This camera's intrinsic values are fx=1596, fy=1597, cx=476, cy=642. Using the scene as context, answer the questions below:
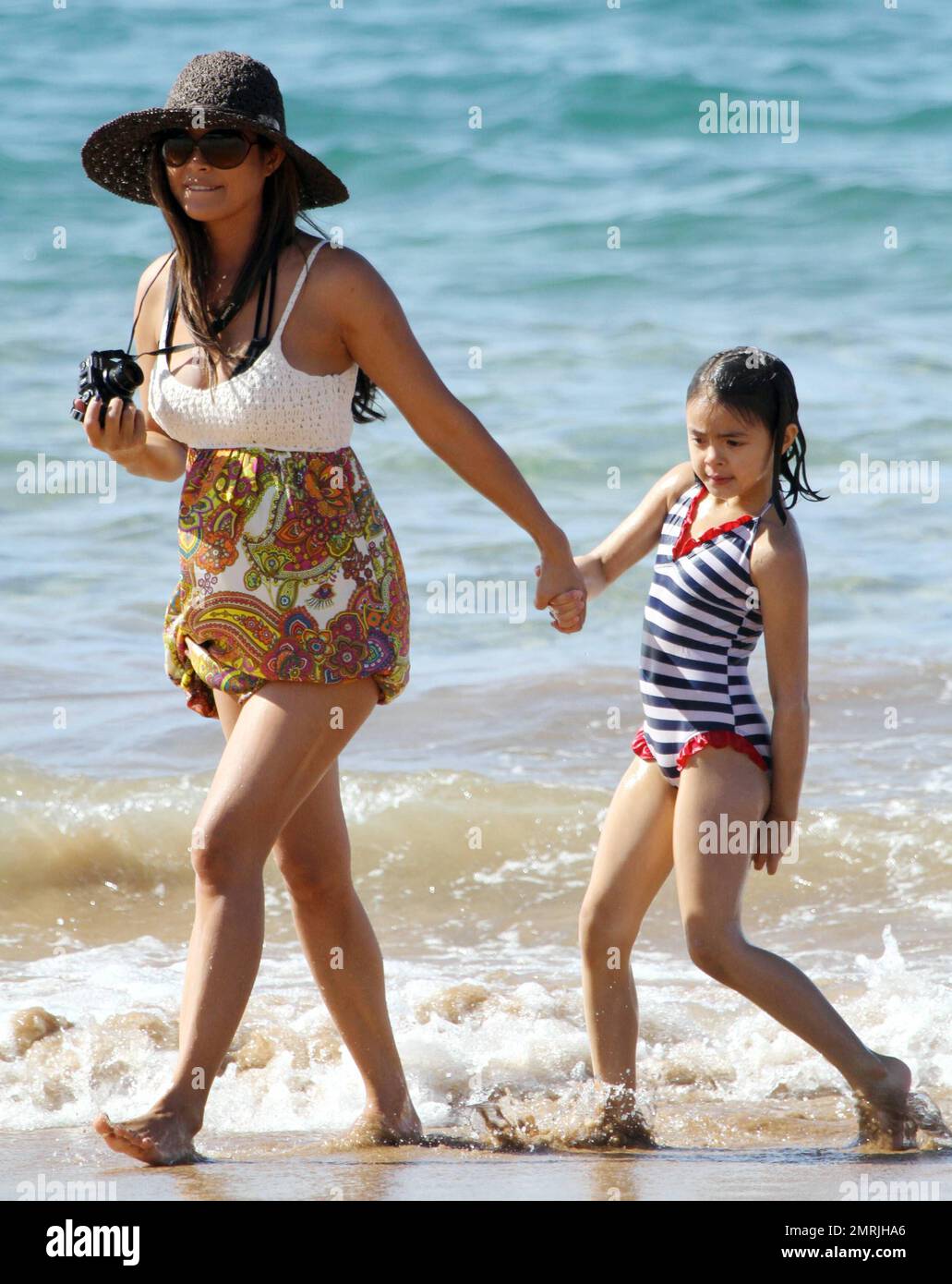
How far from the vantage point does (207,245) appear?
3.03 metres

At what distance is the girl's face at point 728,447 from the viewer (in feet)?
10.4

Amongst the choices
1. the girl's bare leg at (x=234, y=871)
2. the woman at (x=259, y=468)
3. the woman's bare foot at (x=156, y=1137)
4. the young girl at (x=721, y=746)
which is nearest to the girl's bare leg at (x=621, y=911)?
the young girl at (x=721, y=746)

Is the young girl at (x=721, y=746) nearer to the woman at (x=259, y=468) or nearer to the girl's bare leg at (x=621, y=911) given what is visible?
the girl's bare leg at (x=621, y=911)

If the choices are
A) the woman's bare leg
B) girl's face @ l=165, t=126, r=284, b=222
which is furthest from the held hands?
girl's face @ l=165, t=126, r=284, b=222

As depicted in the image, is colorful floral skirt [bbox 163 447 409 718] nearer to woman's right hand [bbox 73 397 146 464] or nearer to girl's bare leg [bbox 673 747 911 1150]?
woman's right hand [bbox 73 397 146 464]

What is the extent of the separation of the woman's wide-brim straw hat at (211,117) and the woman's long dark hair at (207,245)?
0.16 ft

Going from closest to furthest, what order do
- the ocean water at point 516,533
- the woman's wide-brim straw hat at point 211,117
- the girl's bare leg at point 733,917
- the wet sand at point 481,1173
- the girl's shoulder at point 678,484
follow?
the wet sand at point 481,1173
the woman's wide-brim straw hat at point 211,117
the girl's bare leg at point 733,917
the girl's shoulder at point 678,484
the ocean water at point 516,533

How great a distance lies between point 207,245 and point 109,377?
12.7 inches

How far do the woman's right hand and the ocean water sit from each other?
1.64 meters

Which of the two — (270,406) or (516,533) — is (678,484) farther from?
(516,533)

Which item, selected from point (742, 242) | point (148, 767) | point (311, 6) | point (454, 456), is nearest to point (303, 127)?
point (311, 6)

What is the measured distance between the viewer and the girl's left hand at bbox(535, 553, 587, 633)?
3135 mm

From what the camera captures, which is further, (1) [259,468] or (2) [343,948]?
(2) [343,948]

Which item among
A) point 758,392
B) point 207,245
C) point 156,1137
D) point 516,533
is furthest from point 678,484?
point 516,533
